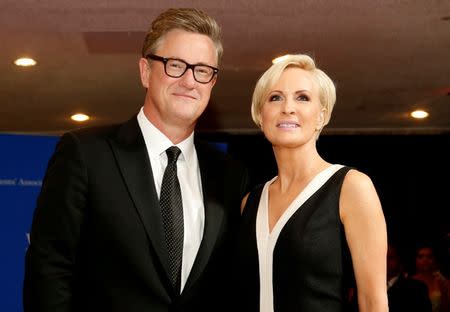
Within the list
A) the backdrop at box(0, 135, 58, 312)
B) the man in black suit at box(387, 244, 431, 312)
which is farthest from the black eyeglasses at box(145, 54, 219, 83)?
the man in black suit at box(387, 244, 431, 312)

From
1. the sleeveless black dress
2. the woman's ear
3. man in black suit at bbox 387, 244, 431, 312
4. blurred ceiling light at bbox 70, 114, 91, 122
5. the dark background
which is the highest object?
blurred ceiling light at bbox 70, 114, 91, 122

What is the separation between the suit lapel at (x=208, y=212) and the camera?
2.40m

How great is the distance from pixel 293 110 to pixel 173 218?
498 mm

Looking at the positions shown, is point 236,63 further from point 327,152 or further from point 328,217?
point 328,217

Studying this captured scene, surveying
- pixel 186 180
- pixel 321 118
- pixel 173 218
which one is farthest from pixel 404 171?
pixel 173 218

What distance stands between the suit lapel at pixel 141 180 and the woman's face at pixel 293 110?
416mm

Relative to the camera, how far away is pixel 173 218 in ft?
7.92

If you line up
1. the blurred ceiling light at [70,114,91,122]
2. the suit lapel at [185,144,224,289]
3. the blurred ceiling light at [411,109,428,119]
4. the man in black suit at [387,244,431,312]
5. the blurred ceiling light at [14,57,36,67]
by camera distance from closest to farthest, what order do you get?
the suit lapel at [185,144,224,289]
the man in black suit at [387,244,431,312]
the blurred ceiling light at [14,57,36,67]
the blurred ceiling light at [411,109,428,119]
the blurred ceiling light at [70,114,91,122]

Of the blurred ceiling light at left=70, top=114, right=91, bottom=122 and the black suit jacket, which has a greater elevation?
the blurred ceiling light at left=70, top=114, right=91, bottom=122

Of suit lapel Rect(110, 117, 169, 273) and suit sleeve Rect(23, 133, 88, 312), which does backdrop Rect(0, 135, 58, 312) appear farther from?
suit sleeve Rect(23, 133, 88, 312)

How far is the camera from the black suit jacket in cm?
230

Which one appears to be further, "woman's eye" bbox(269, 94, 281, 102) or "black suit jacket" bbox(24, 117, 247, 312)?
"woman's eye" bbox(269, 94, 281, 102)

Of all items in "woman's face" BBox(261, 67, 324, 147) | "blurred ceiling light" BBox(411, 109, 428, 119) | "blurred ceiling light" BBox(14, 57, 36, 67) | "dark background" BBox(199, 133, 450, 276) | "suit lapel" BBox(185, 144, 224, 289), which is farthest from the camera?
"dark background" BBox(199, 133, 450, 276)

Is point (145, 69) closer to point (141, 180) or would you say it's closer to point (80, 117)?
point (141, 180)
